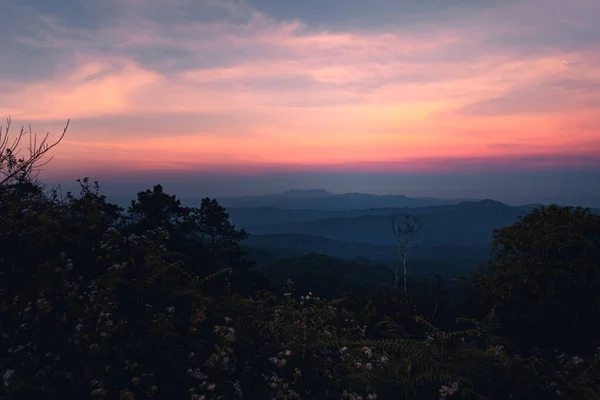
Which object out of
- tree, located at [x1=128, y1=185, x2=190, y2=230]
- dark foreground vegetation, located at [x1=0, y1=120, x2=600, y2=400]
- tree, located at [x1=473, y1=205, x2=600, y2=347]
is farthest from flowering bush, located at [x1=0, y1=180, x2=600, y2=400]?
tree, located at [x1=128, y1=185, x2=190, y2=230]

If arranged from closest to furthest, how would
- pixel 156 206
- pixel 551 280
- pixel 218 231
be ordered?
pixel 551 280, pixel 156 206, pixel 218 231

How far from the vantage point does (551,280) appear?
8.58m

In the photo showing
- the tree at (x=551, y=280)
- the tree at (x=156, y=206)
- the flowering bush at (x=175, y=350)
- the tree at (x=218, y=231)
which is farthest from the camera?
the tree at (x=218, y=231)

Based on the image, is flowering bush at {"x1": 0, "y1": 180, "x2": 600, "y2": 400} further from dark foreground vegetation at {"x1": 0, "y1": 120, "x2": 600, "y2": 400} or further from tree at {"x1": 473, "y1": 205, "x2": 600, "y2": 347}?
tree at {"x1": 473, "y1": 205, "x2": 600, "y2": 347}

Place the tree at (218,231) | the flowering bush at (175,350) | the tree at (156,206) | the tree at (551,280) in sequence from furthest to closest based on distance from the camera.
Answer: the tree at (218,231) < the tree at (156,206) < the tree at (551,280) < the flowering bush at (175,350)

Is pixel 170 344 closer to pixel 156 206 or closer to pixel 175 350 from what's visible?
pixel 175 350

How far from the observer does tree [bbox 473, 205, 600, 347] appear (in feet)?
27.1

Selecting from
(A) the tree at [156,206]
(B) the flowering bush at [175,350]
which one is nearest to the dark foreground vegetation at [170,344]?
(B) the flowering bush at [175,350]

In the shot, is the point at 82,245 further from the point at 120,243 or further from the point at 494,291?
the point at 494,291

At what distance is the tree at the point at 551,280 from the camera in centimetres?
826

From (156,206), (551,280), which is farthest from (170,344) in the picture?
(156,206)

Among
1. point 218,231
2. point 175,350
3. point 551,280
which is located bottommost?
point 218,231

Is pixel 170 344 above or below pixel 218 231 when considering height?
above

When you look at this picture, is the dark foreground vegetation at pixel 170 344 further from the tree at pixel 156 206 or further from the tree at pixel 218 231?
the tree at pixel 218 231
